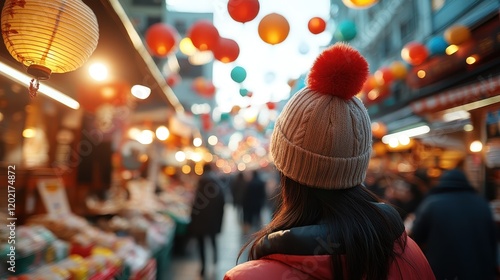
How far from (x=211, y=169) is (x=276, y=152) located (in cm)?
640

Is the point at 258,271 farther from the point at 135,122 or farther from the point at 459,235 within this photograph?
the point at 135,122

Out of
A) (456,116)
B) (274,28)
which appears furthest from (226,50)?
(456,116)

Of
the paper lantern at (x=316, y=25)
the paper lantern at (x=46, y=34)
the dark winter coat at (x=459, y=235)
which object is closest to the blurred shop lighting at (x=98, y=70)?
the paper lantern at (x=46, y=34)

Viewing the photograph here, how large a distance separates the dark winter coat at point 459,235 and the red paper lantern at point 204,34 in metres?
3.81

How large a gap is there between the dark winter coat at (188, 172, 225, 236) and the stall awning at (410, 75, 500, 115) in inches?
210

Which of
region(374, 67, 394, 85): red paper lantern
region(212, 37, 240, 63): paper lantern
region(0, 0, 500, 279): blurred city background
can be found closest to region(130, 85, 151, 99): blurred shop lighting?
region(0, 0, 500, 279): blurred city background

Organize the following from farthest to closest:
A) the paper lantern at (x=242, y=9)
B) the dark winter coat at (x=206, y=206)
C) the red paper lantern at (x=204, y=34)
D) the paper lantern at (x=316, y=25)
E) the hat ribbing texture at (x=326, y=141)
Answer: the dark winter coat at (x=206, y=206)
the paper lantern at (x=316, y=25)
the red paper lantern at (x=204, y=34)
the paper lantern at (x=242, y=9)
the hat ribbing texture at (x=326, y=141)

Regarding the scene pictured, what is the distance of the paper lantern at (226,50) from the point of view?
5578mm

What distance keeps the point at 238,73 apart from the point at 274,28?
233 cm

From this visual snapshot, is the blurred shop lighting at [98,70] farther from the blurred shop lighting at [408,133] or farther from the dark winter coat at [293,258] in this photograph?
the blurred shop lighting at [408,133]

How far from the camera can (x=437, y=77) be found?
987cm

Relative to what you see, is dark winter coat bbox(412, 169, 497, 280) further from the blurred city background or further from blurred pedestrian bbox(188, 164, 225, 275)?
blurred pedestrian bbox(188, 164, 225, 275)

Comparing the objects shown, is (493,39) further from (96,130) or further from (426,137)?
(96,130)

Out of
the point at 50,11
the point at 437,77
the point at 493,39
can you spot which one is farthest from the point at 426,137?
the point at 50,11
